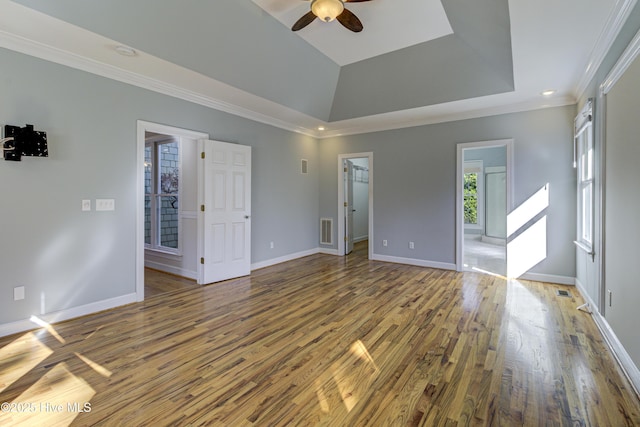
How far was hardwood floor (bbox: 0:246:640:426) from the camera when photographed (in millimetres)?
1715

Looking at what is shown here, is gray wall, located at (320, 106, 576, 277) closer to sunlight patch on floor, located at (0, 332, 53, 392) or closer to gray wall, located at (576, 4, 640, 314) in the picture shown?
gray wall, located at (576, 4, 640, 314)

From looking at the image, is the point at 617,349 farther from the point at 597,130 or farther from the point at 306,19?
the point at 306,19

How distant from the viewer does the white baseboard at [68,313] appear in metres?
2.69

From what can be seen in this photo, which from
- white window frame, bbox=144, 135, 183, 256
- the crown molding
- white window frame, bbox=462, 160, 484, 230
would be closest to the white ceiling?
the crown molding

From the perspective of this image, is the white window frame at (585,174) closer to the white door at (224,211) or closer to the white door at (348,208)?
the white door at (348,208)

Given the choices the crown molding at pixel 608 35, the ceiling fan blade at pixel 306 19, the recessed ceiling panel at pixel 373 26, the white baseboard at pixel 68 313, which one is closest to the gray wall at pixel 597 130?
the crown molding at pixel 608 35

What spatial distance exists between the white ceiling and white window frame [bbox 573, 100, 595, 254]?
48 centimetres

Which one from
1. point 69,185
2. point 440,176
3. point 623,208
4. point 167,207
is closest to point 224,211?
point 167,207

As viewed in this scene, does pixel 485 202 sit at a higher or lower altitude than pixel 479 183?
lower

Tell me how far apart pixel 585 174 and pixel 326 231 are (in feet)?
14.4

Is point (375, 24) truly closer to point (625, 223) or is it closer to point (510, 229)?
point (625, 223)

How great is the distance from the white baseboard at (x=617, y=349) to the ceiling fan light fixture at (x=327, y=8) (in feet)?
11.3

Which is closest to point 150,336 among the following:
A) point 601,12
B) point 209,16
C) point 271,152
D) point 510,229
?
point 209,16

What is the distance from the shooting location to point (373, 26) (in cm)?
335
